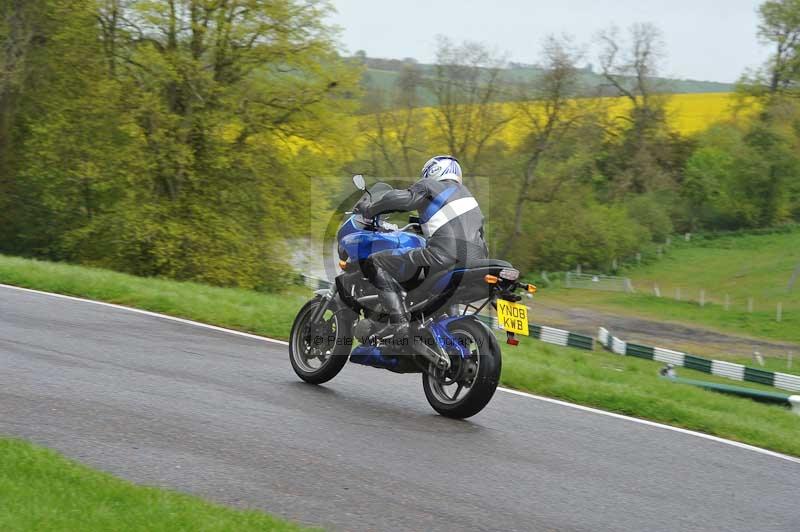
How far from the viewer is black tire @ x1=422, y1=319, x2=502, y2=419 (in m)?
7.25

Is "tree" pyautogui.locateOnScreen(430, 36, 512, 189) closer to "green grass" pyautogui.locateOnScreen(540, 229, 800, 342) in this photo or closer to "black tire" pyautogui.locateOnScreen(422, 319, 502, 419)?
"green grass" pyautogui.locateOnScreen(540, 229, 800, 342)

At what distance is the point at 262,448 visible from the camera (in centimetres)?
611

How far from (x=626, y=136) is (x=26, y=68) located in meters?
40.3

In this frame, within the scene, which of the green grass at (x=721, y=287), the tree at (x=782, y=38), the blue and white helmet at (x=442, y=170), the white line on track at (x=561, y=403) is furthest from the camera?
the tree at (x=782, y=38)

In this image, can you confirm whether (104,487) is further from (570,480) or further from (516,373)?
(516,373)

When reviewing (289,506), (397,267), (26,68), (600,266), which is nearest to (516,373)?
(397,267)

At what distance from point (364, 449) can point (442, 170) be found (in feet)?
8.09

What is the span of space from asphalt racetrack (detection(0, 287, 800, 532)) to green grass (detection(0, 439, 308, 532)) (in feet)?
0.97

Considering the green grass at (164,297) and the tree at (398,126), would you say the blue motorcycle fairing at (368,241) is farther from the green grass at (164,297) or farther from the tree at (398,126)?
the tree at (398,126)

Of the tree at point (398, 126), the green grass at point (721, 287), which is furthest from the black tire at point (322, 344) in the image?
the tree at point (398, 126)

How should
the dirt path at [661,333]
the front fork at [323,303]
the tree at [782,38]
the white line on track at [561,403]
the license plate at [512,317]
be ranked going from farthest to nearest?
the tree at [782,38]
the dirt path at [661,333]
the front fork at [323,303]
the white line on track at [561,403]
the license plate at [512,317]

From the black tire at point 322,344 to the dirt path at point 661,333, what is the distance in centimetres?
2623

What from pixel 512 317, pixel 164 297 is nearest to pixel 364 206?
pixel 512 317

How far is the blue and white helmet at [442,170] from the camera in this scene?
779 cm
